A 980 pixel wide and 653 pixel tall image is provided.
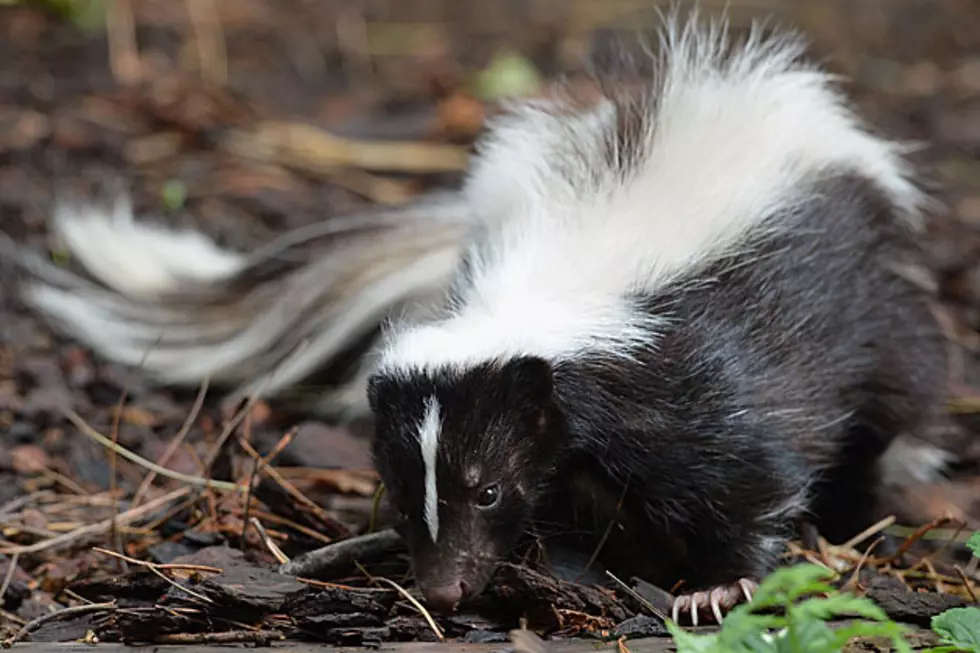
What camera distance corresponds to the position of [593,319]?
12.2ft

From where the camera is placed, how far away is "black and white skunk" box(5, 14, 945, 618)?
3.60 metres

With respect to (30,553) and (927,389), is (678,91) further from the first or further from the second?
(30,553)

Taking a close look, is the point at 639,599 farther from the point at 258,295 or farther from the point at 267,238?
the point at 267,238

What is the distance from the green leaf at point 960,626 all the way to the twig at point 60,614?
6.57 ft

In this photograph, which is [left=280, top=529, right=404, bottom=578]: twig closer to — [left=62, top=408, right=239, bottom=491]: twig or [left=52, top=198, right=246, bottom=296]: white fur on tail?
[left=62, top=408, right=239, bottom=491]: twig

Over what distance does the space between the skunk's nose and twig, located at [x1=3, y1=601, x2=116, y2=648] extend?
2.65ft

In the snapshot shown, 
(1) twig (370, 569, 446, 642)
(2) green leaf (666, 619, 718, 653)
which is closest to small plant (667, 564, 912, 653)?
(2) green leaf (666, 619, 718, 653)

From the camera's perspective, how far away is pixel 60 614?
3.48m

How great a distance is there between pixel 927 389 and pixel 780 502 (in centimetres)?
103

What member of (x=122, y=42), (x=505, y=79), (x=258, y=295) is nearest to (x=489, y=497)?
(x=258, y=295)

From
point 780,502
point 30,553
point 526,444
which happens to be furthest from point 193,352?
point 780,502

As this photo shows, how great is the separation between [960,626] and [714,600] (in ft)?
2.61

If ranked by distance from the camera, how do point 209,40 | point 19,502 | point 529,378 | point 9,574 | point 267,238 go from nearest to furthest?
point 529,378 → point 9,574 → point 19,502 → point 267,238 → point 209,40

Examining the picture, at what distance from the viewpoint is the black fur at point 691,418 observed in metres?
3.57
